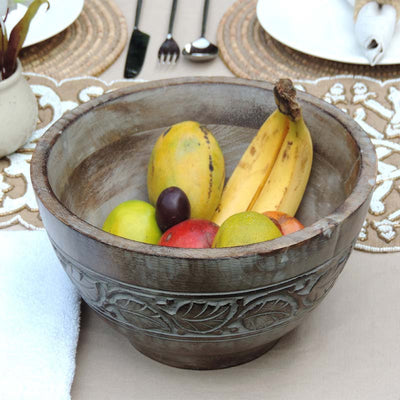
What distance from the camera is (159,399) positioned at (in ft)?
1.42

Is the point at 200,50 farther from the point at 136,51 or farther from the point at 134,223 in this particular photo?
the point at 134,223

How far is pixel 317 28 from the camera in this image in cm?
80

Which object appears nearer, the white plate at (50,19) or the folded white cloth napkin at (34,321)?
the folded white cloth napkin at (34,321)

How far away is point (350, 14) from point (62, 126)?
1.67 feet

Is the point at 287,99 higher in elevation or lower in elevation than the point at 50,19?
higher

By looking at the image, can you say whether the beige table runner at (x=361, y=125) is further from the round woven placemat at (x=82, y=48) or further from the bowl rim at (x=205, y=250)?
the bowl rim at (x=205, y=250)

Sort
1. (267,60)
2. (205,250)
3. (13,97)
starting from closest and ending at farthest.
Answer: (205,250)
(13,97)
(267,60)

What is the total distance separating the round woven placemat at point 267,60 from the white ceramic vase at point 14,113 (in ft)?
0.84

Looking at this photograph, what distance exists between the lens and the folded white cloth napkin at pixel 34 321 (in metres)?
0.43

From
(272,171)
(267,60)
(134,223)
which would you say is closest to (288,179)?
(272,171)

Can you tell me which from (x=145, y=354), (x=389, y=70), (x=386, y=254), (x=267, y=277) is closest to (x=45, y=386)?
(x=145, y=354)

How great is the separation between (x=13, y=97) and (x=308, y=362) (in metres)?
0.41

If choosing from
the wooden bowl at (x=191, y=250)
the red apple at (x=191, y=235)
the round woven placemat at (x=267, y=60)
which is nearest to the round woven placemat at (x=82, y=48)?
the round woven placemat at (x=267, y=60)

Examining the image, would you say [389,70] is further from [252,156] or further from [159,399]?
[159,399]
